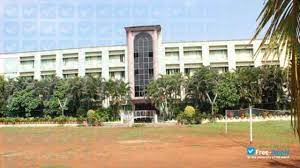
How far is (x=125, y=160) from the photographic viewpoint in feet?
54.7

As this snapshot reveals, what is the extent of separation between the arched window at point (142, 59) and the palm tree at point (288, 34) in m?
65.7

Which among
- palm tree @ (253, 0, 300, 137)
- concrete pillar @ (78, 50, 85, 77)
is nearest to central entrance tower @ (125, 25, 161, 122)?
concrete pillar @ (78, 50, 85, 77)

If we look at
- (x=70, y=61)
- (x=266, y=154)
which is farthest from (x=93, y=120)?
(x=266, y=154)

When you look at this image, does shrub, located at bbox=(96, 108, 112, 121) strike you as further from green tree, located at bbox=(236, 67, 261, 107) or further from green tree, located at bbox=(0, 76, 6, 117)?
green tree, located at bbox=(236, 67, 261, 107)

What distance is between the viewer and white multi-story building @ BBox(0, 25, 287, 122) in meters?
68.7

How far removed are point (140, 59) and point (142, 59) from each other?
1.14ft

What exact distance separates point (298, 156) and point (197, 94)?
45.5m

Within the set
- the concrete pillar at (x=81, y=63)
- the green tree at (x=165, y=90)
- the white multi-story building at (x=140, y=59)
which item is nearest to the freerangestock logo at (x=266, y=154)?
the green tree at (x=165, y=90)

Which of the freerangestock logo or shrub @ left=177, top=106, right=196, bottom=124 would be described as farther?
shrub @ left=177, top=106, right=196, bottom=124

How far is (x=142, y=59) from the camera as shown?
227 feet

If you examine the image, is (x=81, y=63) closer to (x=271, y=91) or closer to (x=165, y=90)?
(x=165, y=90)

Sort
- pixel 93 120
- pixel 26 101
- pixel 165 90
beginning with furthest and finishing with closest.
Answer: pixel 26 101 < pixel 165 90 < pixel 93 120

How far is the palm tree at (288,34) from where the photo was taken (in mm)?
2707

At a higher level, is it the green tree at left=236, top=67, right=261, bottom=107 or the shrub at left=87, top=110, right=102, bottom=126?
the green tree at left=236, top=67, right=261, bottom=107
